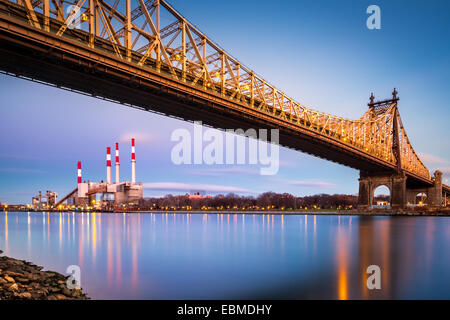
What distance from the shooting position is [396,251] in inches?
607

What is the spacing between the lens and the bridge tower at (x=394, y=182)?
2104 inches

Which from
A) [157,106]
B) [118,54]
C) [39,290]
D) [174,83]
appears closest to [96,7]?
[118,54]

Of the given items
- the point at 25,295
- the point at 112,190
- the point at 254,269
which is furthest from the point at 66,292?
the point at 112,190

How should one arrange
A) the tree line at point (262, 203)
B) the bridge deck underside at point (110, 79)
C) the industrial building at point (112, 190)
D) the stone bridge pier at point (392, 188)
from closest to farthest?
the bridge deck underside at point (110, 79) → the stone bridge pier at point (392, 188) → the industrial building at point (112, 190) → the tree line at point (262, 203)

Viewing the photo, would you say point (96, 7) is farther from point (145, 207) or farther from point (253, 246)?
point (145, 207)

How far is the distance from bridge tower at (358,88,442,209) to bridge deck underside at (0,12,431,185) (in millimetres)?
33047

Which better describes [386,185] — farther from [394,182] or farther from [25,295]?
[25,295]

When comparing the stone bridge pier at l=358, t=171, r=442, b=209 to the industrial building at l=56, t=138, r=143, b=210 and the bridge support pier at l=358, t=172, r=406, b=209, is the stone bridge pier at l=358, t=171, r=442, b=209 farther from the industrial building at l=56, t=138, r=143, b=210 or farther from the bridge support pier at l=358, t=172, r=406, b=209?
the industrial building at l=56, t=138, r=143, b=210

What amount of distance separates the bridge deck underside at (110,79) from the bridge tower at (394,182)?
108ft

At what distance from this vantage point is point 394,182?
53750mm

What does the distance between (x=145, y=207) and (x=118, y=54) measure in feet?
419

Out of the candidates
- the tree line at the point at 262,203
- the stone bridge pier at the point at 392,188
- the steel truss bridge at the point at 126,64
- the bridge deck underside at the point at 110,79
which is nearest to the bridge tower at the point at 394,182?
the stone bridge pier at the point at 392,188

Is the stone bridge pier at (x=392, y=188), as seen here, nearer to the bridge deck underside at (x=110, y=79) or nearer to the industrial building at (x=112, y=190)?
the bridge deck underside at (x=110, y=79)
